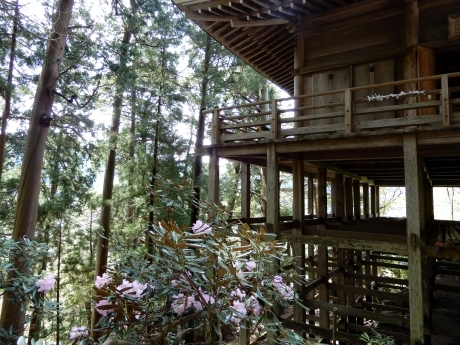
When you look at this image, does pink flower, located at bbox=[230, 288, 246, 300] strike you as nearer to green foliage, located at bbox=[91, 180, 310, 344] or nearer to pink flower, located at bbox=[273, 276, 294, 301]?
green foliage, located at bbox=[91, 180, 310, 344]

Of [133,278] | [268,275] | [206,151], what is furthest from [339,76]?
[133,278]

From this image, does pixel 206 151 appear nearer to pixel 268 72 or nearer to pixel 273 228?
pixel 273 228

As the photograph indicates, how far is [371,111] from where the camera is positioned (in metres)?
4.49

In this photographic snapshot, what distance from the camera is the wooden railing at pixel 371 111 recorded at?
4090mm

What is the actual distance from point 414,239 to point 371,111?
1.91 m

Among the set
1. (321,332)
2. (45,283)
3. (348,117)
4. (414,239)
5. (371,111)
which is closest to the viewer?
(45,283)

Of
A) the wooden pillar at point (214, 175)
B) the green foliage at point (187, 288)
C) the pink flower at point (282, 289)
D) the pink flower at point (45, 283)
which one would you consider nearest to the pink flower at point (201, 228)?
the green foliage at point (187, 288)

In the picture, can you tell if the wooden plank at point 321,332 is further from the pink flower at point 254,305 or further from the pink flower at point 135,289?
the pink flower at point 135,289

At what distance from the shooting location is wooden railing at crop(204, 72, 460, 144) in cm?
Answer: 409

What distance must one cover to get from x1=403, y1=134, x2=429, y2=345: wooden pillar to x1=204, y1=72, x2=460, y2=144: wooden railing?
41 cm

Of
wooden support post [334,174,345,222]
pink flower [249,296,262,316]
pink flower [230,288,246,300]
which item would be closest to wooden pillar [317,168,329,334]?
wooden support post [334,174,345,222]

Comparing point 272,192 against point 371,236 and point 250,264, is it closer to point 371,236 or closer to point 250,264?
point 371,236

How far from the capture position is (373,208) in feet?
47.2

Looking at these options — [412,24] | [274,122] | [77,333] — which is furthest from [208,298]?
[412,24]
